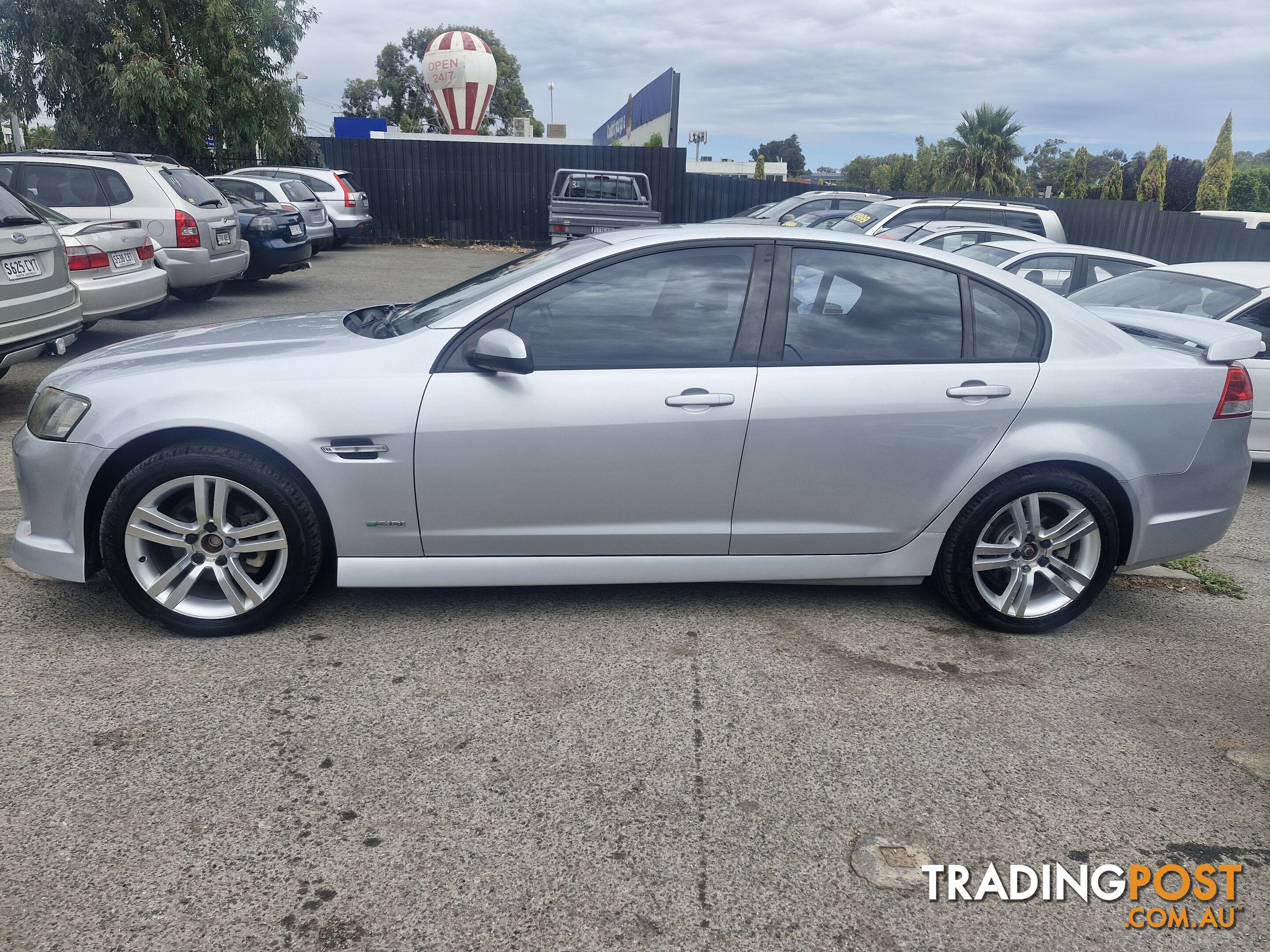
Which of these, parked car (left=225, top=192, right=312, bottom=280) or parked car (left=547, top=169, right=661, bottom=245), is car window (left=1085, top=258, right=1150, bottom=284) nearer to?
parked car (left=547, top=169, right=661, bottom=245)

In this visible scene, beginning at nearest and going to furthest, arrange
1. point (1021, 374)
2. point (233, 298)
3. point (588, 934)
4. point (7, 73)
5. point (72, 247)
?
point (588, 934) < point (1021, 374) < point (72, 247) < point (233, 298) < point (7, 73)

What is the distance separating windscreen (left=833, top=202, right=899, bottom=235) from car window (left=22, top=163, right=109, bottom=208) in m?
9.09

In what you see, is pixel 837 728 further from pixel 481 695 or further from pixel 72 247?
pixel 72 247

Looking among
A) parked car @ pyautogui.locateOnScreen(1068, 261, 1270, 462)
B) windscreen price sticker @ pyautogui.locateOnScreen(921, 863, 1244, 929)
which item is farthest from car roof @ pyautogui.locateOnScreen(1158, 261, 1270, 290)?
windscreen price sticker @ pyautogui.locateOnScreen(921, 863, 1244, 929)

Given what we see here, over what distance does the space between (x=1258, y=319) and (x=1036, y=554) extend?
378cm

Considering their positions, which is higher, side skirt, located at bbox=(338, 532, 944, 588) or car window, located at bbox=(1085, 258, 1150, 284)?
car window, located at bbox=(1085, 258, 1150, 284)

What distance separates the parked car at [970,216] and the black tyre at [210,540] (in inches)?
442

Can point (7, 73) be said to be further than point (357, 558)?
Yes

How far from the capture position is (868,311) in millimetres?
4047

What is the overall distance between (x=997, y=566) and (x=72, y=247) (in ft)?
26.3

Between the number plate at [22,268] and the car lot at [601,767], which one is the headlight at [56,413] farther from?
the number plate at [22,268]

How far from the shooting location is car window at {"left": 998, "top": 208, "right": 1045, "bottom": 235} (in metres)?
13.7

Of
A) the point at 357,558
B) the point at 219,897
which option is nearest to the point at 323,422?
the point at 357,558

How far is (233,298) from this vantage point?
13.3m
